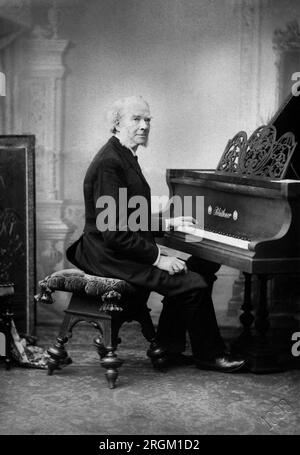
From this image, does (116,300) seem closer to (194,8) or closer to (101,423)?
(101,423)

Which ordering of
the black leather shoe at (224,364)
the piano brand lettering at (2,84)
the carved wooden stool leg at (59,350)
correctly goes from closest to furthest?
the carved wooden stool leg at (59,350) < the black leather shoe at (224,364) < the piano brand lettering at (2,84)

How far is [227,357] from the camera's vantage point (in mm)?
4727

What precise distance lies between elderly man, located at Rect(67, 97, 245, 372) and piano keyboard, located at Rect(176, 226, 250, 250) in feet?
0.87

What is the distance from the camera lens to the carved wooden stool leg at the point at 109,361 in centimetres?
436

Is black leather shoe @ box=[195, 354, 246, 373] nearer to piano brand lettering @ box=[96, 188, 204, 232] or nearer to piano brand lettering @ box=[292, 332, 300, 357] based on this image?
piano brand lettering @ box=[292, 332, 300, 357]

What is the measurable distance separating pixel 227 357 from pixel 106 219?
1174 mm

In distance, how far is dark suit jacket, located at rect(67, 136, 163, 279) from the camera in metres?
4.39

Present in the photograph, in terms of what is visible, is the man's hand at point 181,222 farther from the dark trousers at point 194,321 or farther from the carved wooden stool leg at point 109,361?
the carved wooden stool leg at point 109,361

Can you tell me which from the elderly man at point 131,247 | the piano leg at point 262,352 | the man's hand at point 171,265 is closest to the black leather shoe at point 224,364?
the elderly man at point 131,247

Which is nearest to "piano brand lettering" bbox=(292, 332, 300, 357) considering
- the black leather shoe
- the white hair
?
the black leather shoe

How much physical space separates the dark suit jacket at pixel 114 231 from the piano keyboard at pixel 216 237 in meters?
0.39

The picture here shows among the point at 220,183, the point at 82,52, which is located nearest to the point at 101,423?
the point at 220,183
